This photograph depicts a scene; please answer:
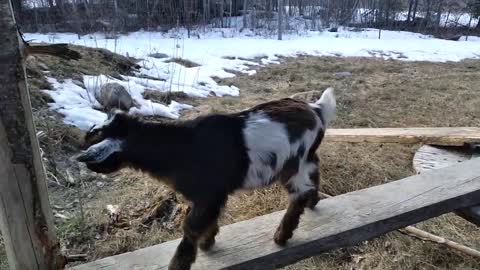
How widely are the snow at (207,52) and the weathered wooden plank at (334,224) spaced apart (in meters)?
2.94

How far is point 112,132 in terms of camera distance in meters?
1.89

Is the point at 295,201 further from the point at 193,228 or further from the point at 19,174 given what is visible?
the point at 19,174

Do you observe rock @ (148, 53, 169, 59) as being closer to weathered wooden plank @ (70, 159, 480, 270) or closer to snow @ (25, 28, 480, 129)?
snow @ (25, 28, 480, 129)

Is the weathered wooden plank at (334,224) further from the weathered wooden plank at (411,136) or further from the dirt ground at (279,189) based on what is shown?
the weathered wooden plank at (411,136)

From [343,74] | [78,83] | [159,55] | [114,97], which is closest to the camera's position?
[114,97]

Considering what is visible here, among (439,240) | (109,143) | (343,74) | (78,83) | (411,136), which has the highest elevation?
(109,143)

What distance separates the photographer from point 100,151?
5.87ft

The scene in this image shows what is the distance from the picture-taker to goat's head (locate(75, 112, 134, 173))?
1808mm

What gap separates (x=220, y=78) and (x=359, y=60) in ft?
12.9

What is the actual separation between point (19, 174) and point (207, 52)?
8.57 m

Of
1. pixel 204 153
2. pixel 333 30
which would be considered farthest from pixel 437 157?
pixel 333 30

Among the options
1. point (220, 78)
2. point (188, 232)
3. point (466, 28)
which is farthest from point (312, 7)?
point (188, 232)

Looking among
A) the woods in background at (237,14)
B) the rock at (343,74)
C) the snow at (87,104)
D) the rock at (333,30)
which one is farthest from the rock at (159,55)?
the rock at (333,30)

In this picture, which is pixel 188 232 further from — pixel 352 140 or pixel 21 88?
pixel 352 140
